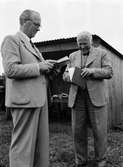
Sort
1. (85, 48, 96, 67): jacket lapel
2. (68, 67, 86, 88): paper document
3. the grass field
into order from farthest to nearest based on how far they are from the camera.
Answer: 1. the grass field
2. (85, 48, 96, 67): jacket lapel
3. (68, 67, 86, 88): paper document

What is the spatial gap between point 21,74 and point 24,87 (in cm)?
13

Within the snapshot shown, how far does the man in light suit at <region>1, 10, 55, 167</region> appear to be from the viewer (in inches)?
89.7

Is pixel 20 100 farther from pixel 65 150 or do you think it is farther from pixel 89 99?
pixel 65 150

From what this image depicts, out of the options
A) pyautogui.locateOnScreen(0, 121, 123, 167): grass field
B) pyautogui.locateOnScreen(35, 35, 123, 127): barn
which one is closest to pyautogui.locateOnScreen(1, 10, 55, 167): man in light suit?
pyautogui.locateOnScreen(0, 121, 123, 167): grass field

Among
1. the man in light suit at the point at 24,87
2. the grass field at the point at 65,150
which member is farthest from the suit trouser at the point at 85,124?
the man in light suit at the point at 24,87

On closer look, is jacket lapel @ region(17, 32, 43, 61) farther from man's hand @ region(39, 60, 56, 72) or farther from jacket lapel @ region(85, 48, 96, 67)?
jacket lapel @ region(85, 48, 96, 67)

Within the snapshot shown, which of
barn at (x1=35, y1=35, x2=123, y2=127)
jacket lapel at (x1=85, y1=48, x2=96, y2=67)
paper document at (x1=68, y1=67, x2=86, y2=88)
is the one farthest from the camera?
barn at (x1=35, y1=35, x2=123, y2=127)

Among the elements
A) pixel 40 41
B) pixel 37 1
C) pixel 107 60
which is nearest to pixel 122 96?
pixel 40 41

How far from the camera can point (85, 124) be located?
366cm

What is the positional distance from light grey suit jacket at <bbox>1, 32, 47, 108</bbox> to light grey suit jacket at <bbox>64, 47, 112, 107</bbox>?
1.21 metres

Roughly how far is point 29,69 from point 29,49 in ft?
0.73

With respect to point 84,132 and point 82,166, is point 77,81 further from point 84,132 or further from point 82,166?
point 82,166

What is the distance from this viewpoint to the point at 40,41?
7.89m

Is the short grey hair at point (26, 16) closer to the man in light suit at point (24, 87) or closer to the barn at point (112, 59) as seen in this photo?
the man in light suit at point (24, 87)
